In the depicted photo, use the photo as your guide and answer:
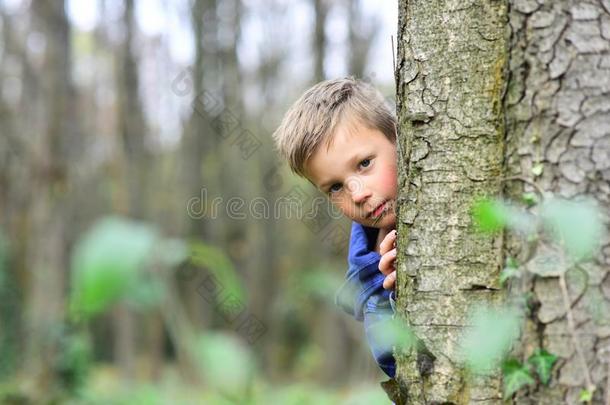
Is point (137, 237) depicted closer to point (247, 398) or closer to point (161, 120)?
point (247, 398)

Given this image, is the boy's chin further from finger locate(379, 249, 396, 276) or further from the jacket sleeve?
finger locate(379, 249, 396, 276)

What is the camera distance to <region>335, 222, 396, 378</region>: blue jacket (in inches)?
86.1

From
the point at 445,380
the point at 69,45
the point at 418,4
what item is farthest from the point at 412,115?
the point at 69,45

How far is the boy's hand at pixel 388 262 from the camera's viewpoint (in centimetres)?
209

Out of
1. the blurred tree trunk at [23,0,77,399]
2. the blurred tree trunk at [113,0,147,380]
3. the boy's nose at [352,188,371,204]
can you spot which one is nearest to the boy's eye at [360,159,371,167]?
the boy's nose at [352,188,371,204]

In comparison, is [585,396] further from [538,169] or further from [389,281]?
[389,281]

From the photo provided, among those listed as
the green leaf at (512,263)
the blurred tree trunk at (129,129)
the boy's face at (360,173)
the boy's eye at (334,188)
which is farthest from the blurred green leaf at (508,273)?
the blurred tree trunk at (129,129)

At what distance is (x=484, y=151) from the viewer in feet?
5.31

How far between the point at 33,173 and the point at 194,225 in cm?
939

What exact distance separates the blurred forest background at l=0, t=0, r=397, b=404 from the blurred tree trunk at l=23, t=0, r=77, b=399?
1.0 inches

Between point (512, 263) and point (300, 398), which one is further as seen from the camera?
point (300, 398)

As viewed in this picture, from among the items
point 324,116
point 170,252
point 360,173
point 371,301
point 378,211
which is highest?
point 170,252

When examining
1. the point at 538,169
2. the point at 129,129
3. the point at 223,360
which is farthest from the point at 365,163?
the point at 129,129

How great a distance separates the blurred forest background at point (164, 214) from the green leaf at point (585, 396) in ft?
1.79
